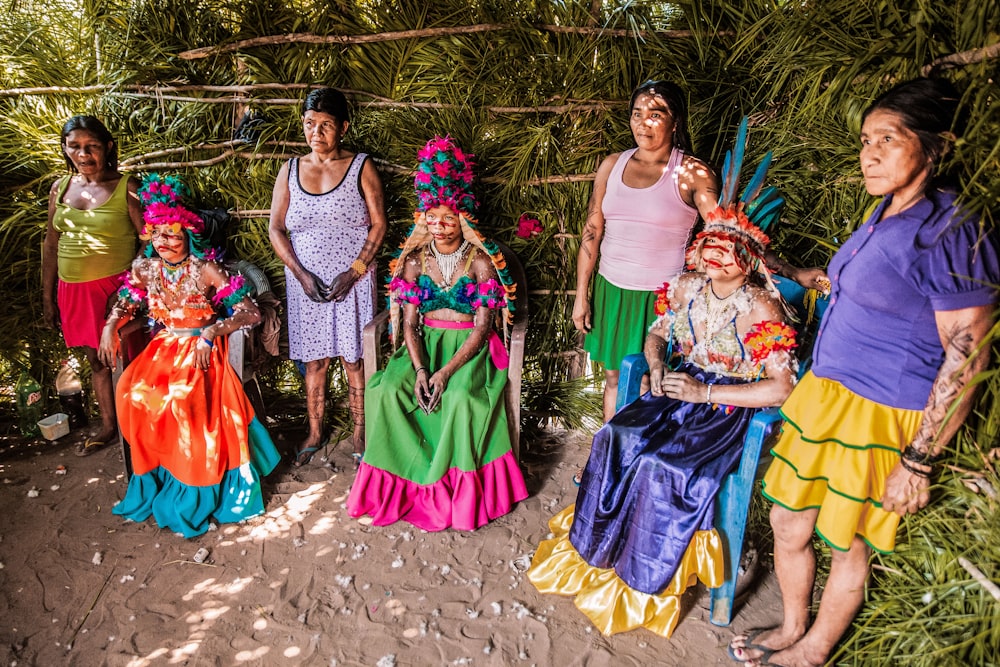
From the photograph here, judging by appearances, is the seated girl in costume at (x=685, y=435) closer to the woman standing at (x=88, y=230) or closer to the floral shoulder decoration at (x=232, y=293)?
the floral shoulder decoration at (x=232, y=293)

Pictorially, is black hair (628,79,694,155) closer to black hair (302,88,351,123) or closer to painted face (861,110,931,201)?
painted face (861,110,931,201)

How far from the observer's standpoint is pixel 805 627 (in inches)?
102

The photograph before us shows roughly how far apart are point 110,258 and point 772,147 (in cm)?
390

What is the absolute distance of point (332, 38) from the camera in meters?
3.96

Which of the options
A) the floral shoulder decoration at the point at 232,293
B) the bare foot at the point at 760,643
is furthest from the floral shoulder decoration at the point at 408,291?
the bare foot at the point at 760,643

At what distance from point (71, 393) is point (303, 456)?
6.22 feet

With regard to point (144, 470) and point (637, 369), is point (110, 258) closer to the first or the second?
point (144, 470)

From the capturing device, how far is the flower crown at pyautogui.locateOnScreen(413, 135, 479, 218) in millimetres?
3406

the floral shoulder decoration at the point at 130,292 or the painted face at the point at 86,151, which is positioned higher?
the painted face at the point at 86,151

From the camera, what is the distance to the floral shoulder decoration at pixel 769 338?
2699mm

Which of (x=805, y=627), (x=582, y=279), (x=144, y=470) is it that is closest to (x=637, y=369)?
(x=582, y=279)

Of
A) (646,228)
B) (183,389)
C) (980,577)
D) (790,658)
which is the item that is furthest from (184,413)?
(980,577)

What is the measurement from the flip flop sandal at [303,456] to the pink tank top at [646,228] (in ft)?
7.49

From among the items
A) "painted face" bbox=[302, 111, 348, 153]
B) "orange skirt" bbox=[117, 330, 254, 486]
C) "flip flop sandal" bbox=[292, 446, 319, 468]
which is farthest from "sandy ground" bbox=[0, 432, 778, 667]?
"painted face" bbox=[302, 111, 348, 153]
